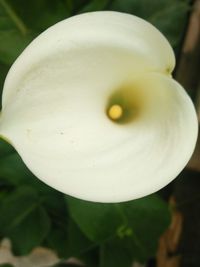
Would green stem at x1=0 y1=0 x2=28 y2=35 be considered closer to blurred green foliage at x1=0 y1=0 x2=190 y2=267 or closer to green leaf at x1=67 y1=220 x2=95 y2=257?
blurred green foliage at x1=0 y1=0 x2=190 y2=267

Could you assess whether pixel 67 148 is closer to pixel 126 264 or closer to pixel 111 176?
pixel 111 176

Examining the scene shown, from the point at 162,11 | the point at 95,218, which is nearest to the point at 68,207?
the point at 95,218

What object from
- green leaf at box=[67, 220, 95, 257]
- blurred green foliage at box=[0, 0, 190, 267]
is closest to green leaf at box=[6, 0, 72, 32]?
blurred green foliage at box=[0, 0, 190, 267]

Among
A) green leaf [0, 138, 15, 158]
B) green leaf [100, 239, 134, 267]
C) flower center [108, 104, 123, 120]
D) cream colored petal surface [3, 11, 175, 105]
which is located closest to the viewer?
cream colored petal surface [3, 11, 175, 105]

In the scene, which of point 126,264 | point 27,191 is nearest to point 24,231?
point 27,191

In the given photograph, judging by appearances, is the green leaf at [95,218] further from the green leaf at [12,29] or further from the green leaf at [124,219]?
the green leaf at [12,29]

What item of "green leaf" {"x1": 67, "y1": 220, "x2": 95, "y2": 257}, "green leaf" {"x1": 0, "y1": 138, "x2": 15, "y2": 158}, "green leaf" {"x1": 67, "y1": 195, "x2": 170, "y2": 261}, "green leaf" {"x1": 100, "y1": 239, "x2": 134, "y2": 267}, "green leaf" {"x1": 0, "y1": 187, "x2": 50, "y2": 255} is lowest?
"green leaf" {"x1": 100, "y1": 239, "x2": 134, "y2": 267}
